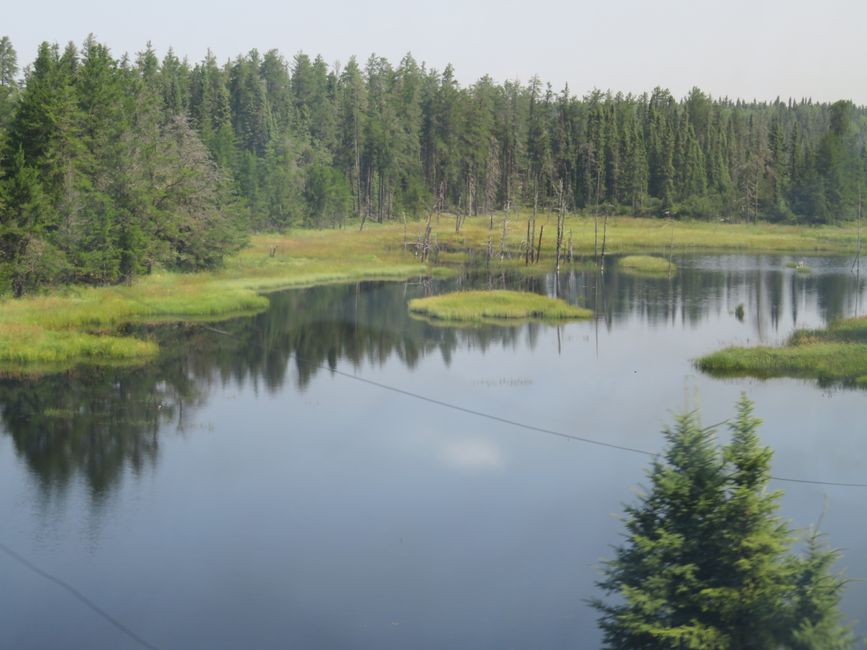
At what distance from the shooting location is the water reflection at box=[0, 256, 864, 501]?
3403 cm

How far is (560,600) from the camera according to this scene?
22406 mm

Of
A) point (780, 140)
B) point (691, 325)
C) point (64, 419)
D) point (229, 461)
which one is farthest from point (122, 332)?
point (780, 140)

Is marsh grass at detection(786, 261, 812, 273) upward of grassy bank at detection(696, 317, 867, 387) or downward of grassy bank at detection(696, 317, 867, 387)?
upward

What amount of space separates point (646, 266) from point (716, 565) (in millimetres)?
76401

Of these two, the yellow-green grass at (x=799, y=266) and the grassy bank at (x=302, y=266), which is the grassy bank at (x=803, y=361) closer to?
the grassy bank at (x=302, y=266)

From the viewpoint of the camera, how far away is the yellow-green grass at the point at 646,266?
287 feet

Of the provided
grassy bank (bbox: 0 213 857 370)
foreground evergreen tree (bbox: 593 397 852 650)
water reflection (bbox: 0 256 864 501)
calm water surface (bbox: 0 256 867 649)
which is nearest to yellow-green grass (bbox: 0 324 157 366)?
grassy bank (bbox: 0 213 857 370)

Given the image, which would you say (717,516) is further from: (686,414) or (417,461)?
(417,461)

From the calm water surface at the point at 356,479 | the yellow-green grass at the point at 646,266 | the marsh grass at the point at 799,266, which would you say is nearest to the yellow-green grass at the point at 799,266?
the marsh grass at the point at 799,266

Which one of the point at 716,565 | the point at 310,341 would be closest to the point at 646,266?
the point at 310,341

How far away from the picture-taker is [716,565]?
1703 cm

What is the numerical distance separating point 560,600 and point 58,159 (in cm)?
5001

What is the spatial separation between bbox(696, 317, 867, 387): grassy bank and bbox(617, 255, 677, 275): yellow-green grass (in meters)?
37.7

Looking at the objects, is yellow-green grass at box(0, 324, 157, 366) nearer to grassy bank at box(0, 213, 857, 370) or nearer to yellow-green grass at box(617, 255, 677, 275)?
grassy bank at box(0, 213, 857, 370)
